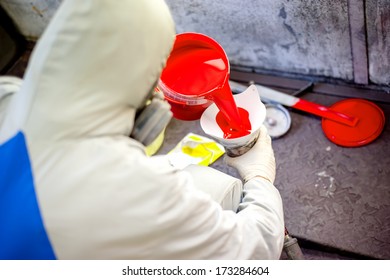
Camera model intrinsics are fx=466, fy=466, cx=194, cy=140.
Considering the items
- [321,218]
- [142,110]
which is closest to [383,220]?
[321,218]

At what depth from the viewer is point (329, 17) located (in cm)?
199

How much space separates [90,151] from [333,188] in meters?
1.38

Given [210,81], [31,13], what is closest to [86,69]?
[210,81]

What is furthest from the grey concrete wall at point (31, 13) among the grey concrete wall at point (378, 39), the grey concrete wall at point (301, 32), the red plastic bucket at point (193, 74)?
the grey concrete wall at point (378, 39)

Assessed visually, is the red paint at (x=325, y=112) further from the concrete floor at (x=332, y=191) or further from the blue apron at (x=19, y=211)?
the blue apron at (x=19, y=211)

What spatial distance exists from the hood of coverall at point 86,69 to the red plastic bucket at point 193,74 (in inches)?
19.6

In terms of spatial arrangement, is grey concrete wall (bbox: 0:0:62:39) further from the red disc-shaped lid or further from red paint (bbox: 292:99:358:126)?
the red disc-shaped lid

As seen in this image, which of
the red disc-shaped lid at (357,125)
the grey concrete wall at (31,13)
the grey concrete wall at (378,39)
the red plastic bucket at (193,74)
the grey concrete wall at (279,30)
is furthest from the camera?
the grey concrete wall at (31,13)

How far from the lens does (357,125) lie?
218cm

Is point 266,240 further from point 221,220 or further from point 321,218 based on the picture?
Result: point 321,218

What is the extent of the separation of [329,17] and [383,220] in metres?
0.88

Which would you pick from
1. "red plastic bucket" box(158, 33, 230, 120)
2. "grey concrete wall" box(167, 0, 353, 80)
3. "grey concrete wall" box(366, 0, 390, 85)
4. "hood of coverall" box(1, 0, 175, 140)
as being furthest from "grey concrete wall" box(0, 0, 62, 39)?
"hood of coverall" box(1, 0, 175, 140)

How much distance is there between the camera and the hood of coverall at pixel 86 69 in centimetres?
96

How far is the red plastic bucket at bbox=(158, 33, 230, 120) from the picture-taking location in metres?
1.51
